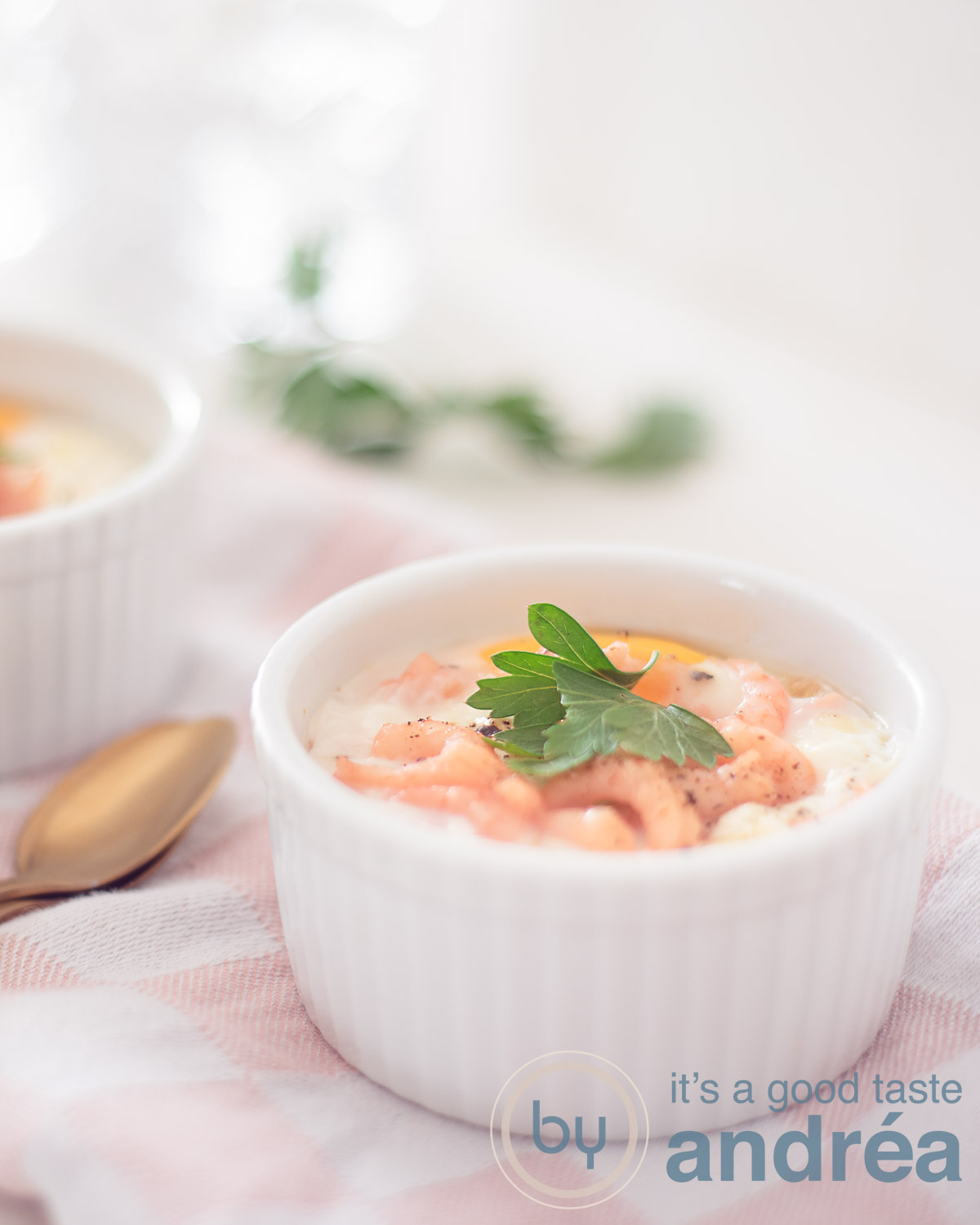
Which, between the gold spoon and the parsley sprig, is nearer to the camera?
the parsley sprig

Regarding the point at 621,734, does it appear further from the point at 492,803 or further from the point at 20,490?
the point at 20,490

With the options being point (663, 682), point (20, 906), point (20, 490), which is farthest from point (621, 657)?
point (20, 490)

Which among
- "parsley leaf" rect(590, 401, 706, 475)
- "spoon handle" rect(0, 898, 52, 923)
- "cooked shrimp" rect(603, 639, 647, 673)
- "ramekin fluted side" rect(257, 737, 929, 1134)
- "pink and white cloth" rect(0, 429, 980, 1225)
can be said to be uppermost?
"cooked shrimp" rect(603, 639, 647, 673)

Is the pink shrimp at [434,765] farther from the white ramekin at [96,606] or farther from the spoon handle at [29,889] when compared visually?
the white ramekin at [96,606]

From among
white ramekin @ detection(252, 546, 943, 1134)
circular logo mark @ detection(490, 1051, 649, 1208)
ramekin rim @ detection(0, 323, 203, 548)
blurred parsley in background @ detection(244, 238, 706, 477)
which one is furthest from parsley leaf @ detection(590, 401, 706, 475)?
circular logo mark @ detection(490, 1051, 649, 1208)

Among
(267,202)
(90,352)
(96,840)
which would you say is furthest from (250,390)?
(96,840)

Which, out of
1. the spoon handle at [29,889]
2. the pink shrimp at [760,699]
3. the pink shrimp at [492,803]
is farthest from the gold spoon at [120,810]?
the pink shrimp at [760,699]

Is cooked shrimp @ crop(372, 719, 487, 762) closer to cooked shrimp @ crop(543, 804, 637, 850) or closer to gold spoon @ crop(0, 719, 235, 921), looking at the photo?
cooked shrimp @ crop(543, 804, 637, 850)
